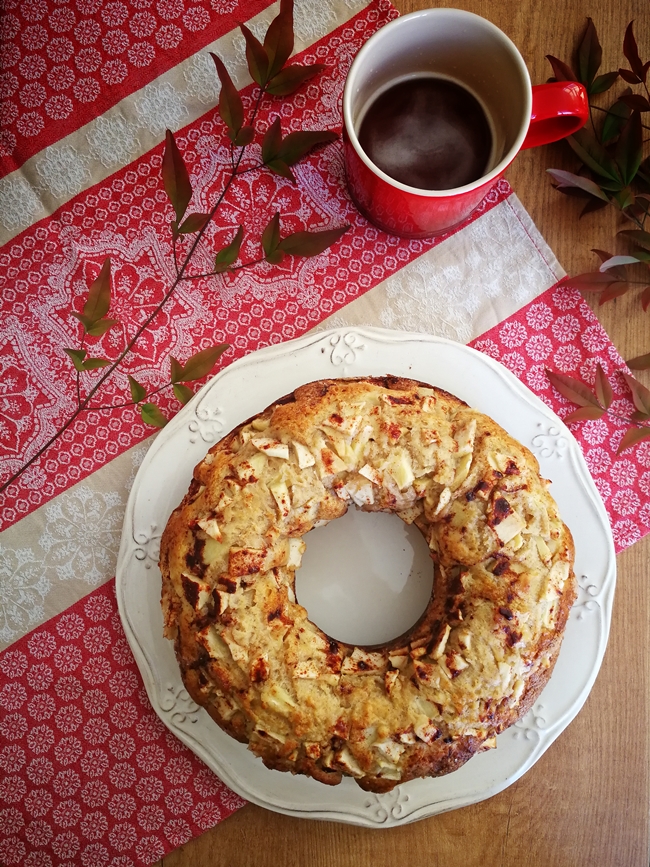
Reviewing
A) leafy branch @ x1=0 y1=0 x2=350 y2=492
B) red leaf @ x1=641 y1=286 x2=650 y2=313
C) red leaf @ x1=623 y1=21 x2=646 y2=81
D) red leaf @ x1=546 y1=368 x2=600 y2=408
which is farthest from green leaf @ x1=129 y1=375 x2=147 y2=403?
red leaf @ x1=623 y1=21 x2=646 y2=81

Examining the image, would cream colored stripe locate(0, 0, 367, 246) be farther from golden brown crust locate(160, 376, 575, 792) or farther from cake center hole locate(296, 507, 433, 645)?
cake center hole locate(296, 507, 433, 645)

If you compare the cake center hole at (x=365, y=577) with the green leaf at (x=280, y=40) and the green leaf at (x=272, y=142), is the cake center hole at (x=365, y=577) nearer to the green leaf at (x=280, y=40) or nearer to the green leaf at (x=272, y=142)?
the green leaf at (x=272, y=142)

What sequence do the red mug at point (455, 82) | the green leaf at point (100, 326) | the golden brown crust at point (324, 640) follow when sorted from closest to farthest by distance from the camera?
the golden brown crust at point (324, 640), the red mug at point (455, 82), the green leaf at point (100, 326)

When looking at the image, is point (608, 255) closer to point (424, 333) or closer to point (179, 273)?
point (424, 333)

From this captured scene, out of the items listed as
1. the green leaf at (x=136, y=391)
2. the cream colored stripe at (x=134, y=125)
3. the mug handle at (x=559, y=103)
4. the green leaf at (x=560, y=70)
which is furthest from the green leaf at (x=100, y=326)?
the green leaf at (x=560, y=70)

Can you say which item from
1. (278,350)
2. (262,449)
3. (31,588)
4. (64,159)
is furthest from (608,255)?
(31,588)

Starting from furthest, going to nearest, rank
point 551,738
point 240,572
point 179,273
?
point 179,273, point 551,738, point 240,572

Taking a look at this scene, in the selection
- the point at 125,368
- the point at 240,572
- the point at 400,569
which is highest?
the point at 125,368
